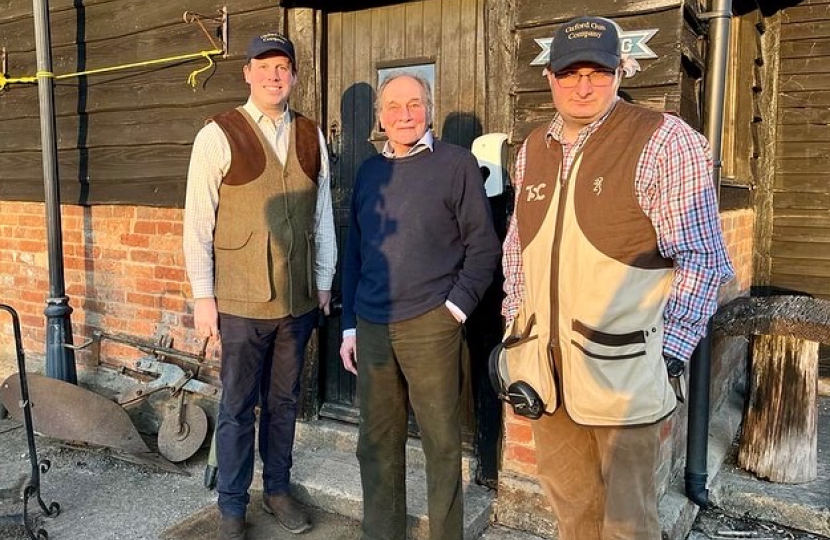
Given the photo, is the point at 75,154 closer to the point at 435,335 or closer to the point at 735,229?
the point at 435,335

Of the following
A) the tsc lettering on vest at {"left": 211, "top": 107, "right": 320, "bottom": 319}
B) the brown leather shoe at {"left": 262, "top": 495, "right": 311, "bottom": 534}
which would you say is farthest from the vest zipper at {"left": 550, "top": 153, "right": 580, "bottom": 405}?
the brown leather shoe at {"left": 262, "top": 495, "right": 311, "bottom": 534}

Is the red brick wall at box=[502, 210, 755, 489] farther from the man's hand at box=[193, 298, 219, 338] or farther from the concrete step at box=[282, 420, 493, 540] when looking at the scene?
the man's hand at box=[193, 298, 219, 338]

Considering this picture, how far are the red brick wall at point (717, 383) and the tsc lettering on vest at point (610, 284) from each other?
108 cm

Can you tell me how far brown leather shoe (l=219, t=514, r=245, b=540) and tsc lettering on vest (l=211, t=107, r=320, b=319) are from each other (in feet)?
2.78

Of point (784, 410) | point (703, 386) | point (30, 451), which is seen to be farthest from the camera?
point (784, 410)

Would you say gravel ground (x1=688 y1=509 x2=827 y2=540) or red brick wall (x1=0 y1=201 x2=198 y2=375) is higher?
red brick wall (x1=0 y1=201 x2=198 y2=375)

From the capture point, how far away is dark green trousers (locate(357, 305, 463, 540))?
2.64 m

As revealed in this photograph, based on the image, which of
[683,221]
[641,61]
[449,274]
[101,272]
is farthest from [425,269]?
[101,272]

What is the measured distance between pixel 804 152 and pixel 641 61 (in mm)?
2628

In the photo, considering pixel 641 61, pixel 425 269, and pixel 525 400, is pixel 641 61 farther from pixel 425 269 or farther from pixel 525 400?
pixel 525 400

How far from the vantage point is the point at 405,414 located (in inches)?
110

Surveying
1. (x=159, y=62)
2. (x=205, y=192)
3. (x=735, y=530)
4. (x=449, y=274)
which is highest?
(x=159, y=62)

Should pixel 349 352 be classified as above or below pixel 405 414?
above

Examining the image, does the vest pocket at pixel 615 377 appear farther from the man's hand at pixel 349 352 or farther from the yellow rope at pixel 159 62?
the yellow rope at pixel 159 62
